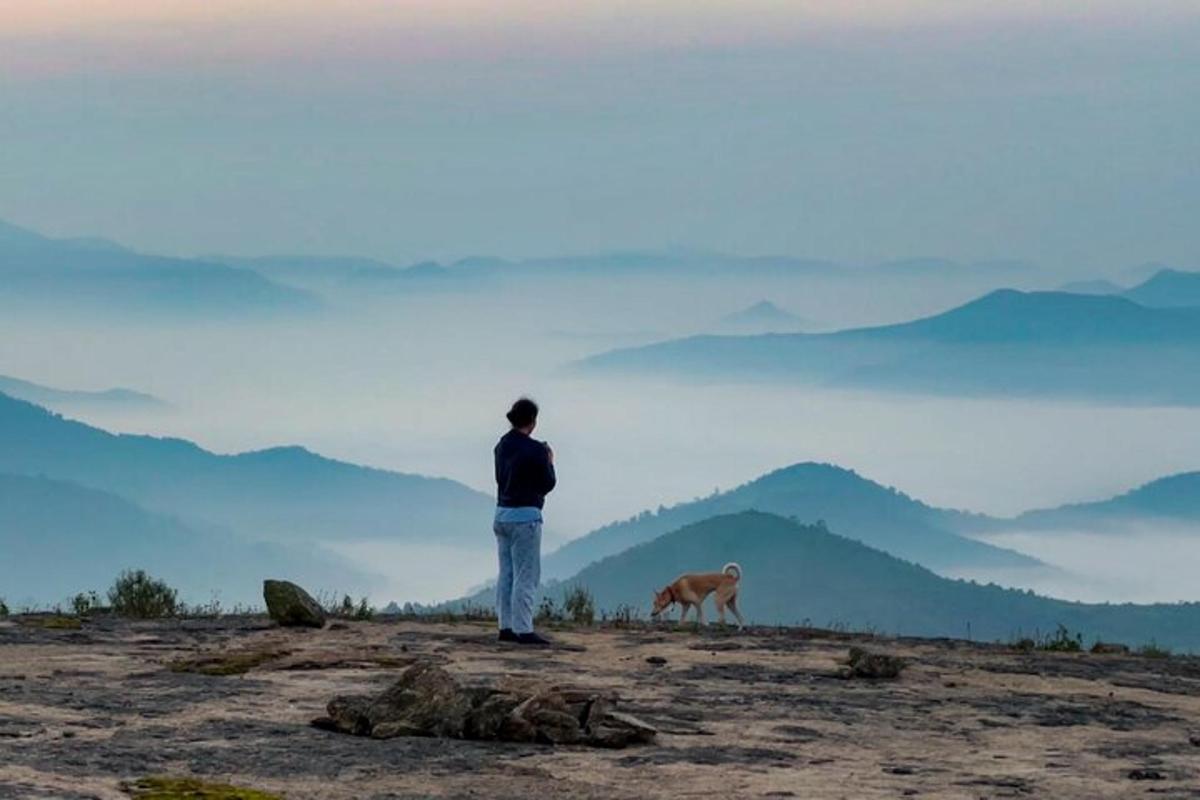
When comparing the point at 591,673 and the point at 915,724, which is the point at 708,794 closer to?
the point at 915,724

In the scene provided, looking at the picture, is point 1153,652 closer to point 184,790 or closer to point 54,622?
point 54,622

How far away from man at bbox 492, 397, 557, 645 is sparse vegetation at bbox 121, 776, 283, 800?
1042cm

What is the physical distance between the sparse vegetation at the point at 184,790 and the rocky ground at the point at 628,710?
16cm

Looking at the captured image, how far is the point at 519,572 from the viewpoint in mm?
24844

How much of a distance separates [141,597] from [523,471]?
7.69 metres

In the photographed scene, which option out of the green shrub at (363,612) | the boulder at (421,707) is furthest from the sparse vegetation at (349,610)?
the boulder at (421,707)

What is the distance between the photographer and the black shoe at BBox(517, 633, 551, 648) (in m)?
24.8

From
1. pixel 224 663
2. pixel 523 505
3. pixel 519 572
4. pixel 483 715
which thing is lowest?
pixel 483 715

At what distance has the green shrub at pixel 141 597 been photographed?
29094 millimetres

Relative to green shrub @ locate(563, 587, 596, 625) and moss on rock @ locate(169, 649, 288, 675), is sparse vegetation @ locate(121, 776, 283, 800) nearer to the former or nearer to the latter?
moss on rock @ locate(169, 649, 288, 675)

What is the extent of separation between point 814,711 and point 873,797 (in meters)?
4.50

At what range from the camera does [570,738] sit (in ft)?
54.3

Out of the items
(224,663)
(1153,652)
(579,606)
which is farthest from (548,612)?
(224,663)

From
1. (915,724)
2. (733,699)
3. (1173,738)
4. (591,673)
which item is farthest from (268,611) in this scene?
(1173,738)
